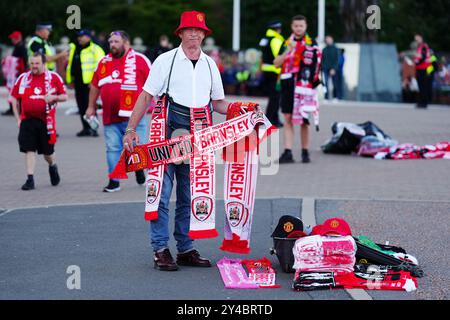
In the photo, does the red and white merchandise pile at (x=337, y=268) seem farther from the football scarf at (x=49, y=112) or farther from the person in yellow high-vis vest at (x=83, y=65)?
the person in yellow high-vis vest at (x=83, y=65)

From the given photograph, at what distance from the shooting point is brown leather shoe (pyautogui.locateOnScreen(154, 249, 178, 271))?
346 inches

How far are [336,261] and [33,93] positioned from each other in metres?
6.43

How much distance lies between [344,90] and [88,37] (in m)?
16.2

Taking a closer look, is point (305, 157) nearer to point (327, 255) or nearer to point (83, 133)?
point (83, 133)

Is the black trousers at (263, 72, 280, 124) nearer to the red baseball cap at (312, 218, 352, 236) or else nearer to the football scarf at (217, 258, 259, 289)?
the football scarf at (217, 258, 259, 289)

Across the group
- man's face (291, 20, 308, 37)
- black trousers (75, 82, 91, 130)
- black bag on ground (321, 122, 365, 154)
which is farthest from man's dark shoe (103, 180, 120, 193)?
black trousers (75, 82, 91, 130)

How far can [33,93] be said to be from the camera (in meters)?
13.8

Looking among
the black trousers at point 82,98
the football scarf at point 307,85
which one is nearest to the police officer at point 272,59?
the black trousers at point 82,98

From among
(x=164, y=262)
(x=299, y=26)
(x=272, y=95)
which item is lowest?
(x=164, y=262)

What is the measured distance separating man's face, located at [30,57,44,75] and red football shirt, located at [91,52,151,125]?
0.72 m

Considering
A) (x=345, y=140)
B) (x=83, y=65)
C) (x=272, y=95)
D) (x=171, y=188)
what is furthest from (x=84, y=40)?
(x=171, y=188)

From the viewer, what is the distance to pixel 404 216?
1161 cm
